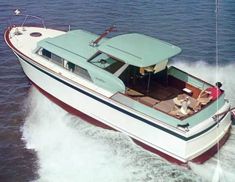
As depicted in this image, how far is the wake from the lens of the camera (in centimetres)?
1509

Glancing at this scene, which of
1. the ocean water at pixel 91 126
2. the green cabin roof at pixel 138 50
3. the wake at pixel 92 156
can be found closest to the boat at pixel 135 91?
the green cabin roof at pixel 138 50

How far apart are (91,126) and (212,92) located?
527cm

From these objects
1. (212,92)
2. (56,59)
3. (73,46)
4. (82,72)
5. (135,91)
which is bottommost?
(135,91)

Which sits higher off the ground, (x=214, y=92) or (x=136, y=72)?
(x=136, y=72)

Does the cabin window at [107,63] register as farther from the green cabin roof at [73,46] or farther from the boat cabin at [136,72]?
the green cabin roof at [73,46]

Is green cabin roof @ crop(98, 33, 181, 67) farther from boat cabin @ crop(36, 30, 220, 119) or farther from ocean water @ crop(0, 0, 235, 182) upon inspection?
ocean water @ crop(0, 0, 235, 182)

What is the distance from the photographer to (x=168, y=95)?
57.4ft

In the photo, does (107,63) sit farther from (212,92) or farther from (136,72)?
(212,92)

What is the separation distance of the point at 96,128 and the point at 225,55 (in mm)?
10431

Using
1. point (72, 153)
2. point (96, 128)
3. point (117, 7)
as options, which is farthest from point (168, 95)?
point (117, 7)

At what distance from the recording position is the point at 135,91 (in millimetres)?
17531

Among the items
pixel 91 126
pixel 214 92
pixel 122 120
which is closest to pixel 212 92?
pixel 214 92

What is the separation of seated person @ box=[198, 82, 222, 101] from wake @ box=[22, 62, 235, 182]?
1.83 meters

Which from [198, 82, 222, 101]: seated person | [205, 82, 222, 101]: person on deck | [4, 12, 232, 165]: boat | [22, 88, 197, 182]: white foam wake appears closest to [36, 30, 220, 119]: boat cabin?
[4, 12, 232, 165]: boat
